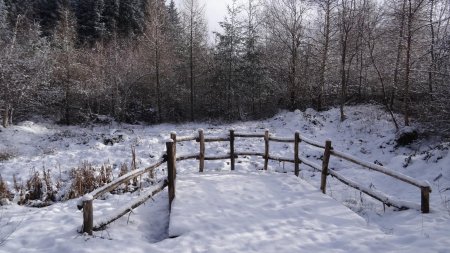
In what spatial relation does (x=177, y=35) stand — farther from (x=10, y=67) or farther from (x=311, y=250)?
(x=311, y=250)

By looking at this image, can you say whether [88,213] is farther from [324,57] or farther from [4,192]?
[324,57]

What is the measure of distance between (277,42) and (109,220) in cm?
2375

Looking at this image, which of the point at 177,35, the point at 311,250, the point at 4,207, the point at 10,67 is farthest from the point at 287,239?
the point at 177,35

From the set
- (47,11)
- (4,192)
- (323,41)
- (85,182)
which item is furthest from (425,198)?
(47,11)

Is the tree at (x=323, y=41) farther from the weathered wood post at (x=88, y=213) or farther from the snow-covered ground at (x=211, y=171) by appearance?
the weathered wood post at (x=88, y=213)

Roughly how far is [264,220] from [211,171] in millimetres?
3822

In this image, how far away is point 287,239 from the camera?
17.9 ft

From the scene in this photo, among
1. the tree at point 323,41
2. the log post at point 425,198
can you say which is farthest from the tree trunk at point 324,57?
the log post at point 425,198

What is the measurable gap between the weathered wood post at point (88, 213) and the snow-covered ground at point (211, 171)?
Result: 146 millimetres

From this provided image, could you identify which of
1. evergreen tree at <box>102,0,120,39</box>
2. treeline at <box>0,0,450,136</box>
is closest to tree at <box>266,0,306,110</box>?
treeline at <box>0,0,450,136</box>

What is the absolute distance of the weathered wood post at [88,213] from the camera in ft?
17.1

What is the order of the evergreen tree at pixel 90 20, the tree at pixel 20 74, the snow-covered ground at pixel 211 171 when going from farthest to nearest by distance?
1. the evergreen tree at pixel 90 20
2. the tree at pixel 20 74
3. the snow-covered ground at pixel 211 171

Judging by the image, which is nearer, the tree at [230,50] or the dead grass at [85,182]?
the dead grass at [85,182]

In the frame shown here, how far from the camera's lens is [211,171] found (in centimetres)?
988
